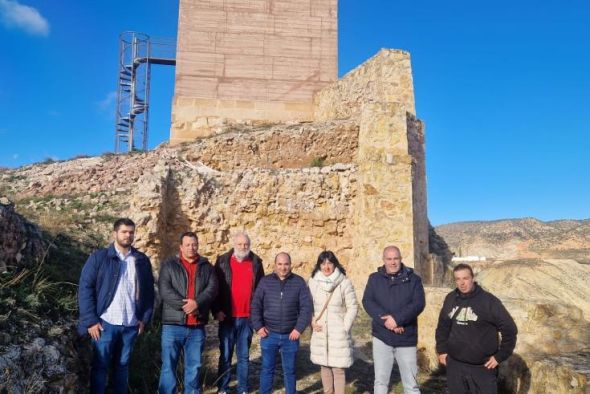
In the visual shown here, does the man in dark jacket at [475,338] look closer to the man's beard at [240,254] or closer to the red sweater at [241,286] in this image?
the red sweater at [241,286]

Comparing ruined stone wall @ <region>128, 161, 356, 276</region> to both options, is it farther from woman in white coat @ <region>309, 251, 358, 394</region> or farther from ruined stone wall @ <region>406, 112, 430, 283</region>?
woman in white coat @ <region>309, 251, 358, 394</region>

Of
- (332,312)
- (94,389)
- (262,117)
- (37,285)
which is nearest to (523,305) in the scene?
(332,312)

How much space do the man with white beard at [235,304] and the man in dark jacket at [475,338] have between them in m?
2.11

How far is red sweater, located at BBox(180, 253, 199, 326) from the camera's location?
432 centimetres

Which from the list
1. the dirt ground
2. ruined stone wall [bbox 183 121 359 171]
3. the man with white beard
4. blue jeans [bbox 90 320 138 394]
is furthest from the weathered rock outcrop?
ruined stone wall [bbox 183 121 359 171]

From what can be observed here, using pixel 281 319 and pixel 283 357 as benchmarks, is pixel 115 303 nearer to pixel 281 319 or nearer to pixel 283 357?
pixel 281 319

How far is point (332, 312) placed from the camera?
4.51 m

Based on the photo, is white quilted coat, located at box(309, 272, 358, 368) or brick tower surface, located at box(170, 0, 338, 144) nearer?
white quilted coat, located at box(309, 272, 358, 368)

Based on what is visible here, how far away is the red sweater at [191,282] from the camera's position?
4324 mm

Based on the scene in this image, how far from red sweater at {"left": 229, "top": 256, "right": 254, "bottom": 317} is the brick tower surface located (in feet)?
31.9

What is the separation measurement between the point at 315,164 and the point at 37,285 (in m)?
7.57

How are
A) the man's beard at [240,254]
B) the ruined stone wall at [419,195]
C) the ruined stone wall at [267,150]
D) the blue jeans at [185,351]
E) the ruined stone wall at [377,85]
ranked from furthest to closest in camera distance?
the ruined stone wall at [267,150] → the ruined stone wall at [377,85] → the ruined stone wall at [419,195] → the man's beard at [240,254] → the blue jeans at [185,351]

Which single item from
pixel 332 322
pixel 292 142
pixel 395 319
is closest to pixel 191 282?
pixel 332 322

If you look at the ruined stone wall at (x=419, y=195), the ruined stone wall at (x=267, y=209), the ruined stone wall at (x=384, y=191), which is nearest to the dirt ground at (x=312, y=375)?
the ruined stone wall at (x=384, y=191)
